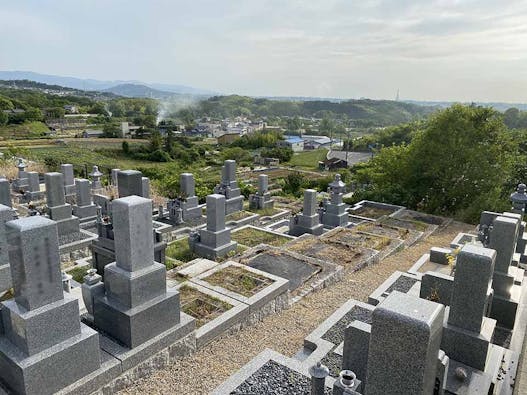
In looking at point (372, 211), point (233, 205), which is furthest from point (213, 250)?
point (372, 211)

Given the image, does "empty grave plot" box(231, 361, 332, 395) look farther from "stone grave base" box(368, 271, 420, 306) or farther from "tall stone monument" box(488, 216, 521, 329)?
"tall stone monument" box(488, 216, 521, 329)

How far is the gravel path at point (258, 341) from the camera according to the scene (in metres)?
4.86

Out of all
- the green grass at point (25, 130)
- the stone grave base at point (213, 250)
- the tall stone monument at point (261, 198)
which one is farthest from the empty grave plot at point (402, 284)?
the green grass at point (25, 130)

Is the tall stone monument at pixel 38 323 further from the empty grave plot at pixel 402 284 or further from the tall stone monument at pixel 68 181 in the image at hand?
the tall stone monument at pixel 68 181

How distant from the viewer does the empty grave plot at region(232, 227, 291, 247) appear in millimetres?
11094

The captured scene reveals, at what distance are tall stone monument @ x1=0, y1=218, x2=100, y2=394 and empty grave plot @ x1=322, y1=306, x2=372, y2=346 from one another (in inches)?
137

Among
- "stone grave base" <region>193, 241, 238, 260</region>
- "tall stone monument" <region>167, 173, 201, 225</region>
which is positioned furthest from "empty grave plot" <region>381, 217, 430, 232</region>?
"tall stone monument" <region>167, 173, 201, 225</region>

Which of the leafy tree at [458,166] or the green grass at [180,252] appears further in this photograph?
the leafy tree at [458,166]

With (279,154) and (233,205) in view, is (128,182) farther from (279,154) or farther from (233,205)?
(279,154)

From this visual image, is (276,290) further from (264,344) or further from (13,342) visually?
(13,342)

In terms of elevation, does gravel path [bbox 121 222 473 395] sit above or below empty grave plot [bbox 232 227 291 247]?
above

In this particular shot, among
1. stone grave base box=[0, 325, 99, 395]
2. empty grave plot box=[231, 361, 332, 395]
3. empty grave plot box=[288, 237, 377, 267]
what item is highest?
stone grave base box=[0, 325, 99, 395]

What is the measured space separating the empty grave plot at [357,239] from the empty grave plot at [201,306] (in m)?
5.05

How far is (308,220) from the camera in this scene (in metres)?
12.7
